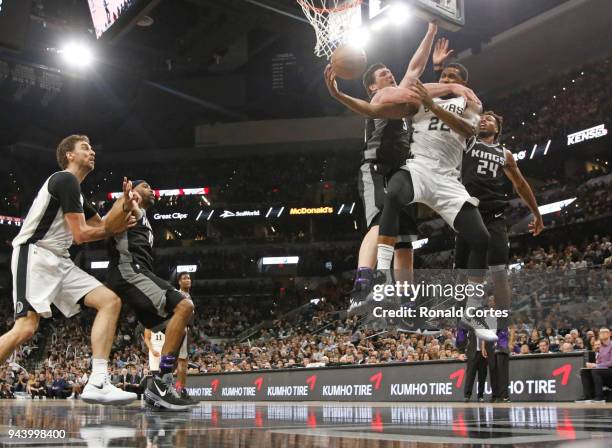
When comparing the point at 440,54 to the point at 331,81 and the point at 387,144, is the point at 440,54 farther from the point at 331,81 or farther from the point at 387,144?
the point at 331,81

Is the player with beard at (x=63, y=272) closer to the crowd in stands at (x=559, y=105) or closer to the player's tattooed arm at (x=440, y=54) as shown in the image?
the player's tattooed arm at (x=440, y=54)

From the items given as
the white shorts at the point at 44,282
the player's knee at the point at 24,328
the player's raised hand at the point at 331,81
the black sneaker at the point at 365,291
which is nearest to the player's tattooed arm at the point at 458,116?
the player's raised hand at the point at 331,81

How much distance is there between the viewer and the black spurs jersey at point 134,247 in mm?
5113

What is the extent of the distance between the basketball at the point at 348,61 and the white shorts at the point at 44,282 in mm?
2222

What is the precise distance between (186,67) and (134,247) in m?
17.4

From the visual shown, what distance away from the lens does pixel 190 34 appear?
18.3m

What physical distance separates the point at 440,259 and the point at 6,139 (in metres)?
16.2

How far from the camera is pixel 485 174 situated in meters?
5.73

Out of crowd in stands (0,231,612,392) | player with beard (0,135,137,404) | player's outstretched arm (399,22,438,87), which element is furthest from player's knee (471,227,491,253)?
player with beard (0,135,137,404)

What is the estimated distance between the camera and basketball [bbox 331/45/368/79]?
4.88 m

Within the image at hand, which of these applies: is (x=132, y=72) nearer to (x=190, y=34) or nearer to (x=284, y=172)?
(x=190, y=34)

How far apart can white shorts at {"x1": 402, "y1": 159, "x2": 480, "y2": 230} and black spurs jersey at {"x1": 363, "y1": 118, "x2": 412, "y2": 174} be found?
4.6 inches

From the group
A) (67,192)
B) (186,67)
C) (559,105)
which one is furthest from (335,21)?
(559,105)

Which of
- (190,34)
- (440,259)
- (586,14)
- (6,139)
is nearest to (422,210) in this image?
(440,259)
